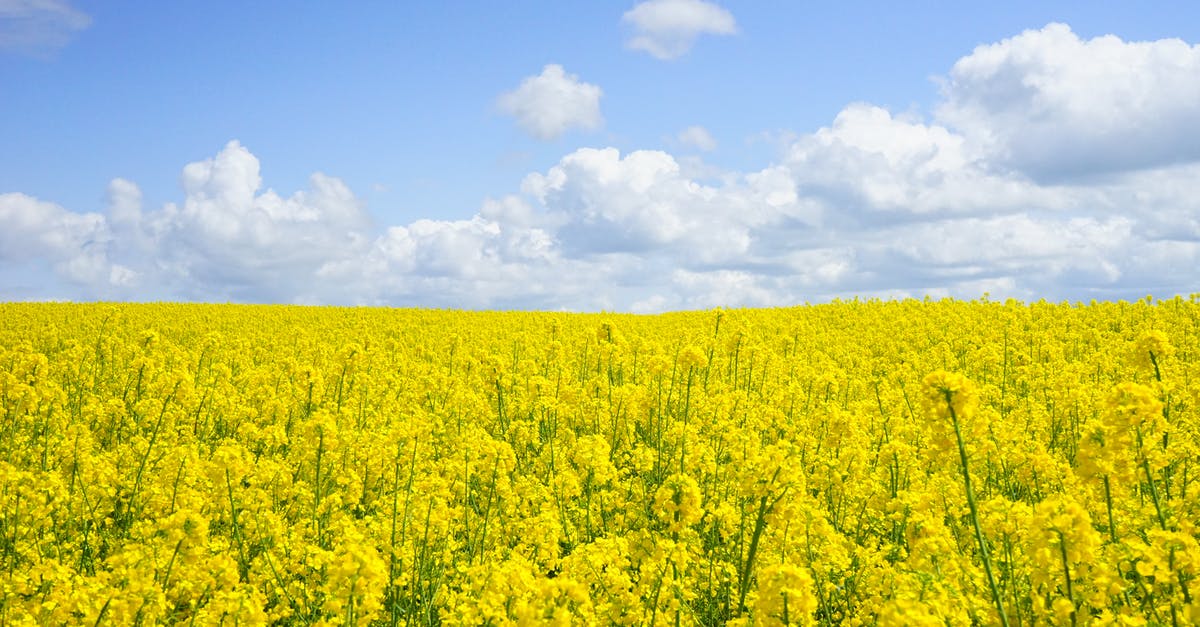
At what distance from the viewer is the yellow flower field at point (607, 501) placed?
394cm

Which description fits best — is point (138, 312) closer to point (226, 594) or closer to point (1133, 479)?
point (226, 594)

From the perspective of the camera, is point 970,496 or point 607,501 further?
point 607,501

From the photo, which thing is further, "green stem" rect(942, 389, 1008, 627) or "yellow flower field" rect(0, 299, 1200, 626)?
"yellow flower field" rect(0, 299, 1200, 626)

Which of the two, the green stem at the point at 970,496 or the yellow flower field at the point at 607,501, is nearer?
the green stem at the point at 970,496

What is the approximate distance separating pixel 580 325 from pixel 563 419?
1436 centimetres

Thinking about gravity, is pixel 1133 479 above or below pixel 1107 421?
below

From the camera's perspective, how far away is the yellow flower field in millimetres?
3941

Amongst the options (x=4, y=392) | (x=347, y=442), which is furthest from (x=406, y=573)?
(x=4, y=392)

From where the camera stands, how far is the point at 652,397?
9.23 meters

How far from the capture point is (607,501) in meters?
7.44

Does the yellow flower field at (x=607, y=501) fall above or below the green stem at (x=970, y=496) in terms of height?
below

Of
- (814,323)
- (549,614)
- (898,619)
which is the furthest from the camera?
(814,323)

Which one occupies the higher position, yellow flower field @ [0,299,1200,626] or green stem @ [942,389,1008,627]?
green stem @ [942,389,1008,627]

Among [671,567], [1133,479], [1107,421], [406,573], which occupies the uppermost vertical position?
[1107,421]
